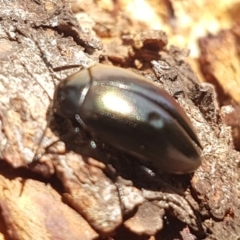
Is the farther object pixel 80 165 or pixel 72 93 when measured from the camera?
pixel 72 93

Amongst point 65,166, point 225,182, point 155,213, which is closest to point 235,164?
point 225,182

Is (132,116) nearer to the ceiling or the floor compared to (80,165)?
nearer to the ceiling

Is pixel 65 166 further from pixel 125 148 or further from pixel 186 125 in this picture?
pixel 186 125

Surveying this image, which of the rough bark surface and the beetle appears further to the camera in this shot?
the beetle

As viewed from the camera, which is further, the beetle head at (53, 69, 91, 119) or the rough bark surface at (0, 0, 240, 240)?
the beetle head at (53, 69, 91, 119)
